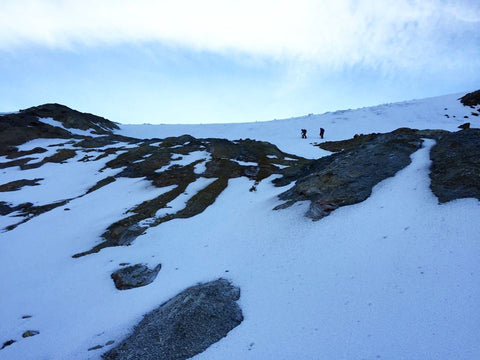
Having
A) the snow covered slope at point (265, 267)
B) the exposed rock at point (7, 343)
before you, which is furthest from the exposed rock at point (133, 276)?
the exposed rock at point (7, 343)

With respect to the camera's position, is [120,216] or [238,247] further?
[120,216]

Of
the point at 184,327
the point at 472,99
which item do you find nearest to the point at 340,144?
the point at 472,99

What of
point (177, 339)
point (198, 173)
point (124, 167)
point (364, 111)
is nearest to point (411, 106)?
point (364, 111)

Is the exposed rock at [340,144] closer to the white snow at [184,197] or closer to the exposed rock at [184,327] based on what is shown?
the white snow at [184,197]

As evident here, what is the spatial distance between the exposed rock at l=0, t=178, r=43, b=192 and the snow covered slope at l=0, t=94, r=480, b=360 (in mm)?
7218

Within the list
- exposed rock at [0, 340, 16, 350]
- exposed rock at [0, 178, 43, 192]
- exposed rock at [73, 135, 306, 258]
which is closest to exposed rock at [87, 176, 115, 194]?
exposed rock at [73, 135, 306, 258]

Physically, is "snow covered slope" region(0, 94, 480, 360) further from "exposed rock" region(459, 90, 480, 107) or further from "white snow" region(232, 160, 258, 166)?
"exposed rock" region(459, 90, 480, 107)

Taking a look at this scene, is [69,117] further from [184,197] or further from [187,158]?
[184,197]

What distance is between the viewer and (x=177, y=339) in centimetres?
743

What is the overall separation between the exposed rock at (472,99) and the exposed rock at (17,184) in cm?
7153

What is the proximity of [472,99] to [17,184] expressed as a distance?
75259 millimetres

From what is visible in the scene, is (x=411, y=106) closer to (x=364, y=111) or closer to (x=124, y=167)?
(x=364, y=111)

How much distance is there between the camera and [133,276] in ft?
39.8

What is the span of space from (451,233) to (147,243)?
13325 mm
